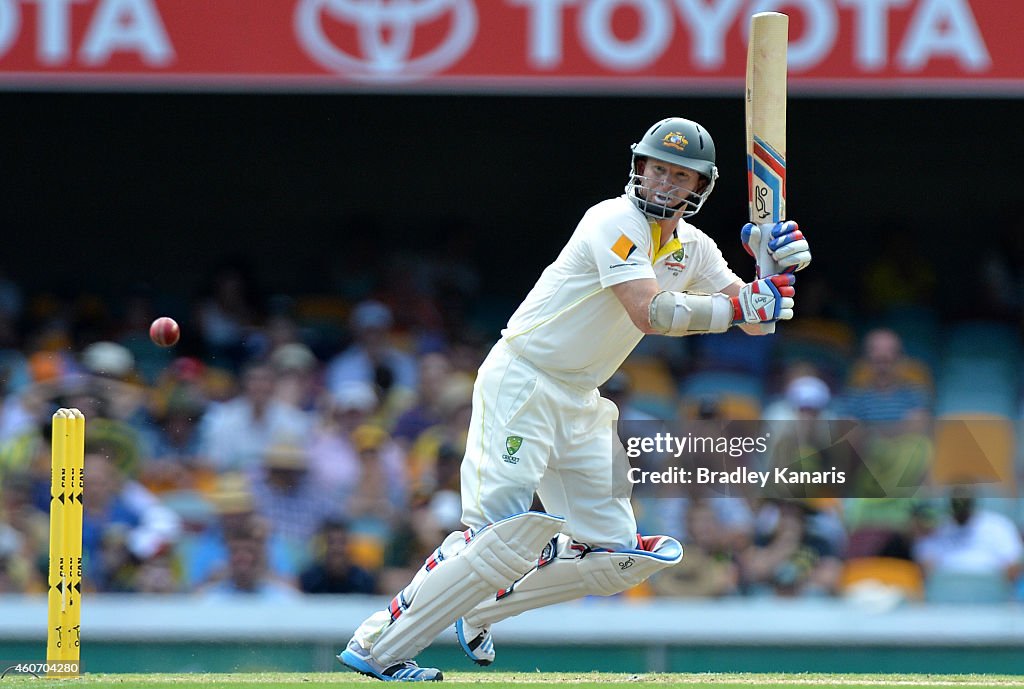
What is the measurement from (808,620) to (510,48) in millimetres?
2884

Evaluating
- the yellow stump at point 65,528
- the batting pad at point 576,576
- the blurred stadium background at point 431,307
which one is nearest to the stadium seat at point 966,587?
the blurred stadium background at point 431,307

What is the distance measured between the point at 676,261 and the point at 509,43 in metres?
2.98

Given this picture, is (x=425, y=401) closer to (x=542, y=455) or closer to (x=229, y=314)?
(x=229, y=314)

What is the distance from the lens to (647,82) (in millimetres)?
7648

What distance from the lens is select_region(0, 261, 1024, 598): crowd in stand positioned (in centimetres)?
711

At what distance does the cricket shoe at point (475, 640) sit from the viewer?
5137 mm

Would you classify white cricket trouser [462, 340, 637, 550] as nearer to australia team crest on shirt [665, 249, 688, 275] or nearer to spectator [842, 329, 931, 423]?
australia team crest on shirt [665, 249, 688, 275]

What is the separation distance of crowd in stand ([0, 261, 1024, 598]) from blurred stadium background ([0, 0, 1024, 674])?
0.06ft

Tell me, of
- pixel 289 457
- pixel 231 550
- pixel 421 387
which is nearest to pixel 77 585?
pixel 231 550

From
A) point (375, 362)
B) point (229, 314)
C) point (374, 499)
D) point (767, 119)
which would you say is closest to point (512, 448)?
point (767, 119)

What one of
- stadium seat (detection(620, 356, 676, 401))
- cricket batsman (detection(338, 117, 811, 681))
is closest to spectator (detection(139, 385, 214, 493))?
stadium seat (detection(620, 356, 676, 401))

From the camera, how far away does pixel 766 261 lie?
185 inches

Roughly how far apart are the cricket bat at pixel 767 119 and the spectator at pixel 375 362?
3.60 meters

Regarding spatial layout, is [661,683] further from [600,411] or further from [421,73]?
[421,73]
